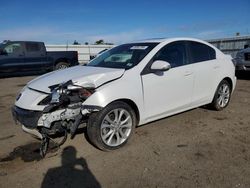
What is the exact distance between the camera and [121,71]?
4.35 metres

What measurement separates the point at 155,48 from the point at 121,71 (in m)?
0.87

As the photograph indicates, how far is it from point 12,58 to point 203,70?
11725 mm

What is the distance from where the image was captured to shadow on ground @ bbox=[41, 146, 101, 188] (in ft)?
10.9

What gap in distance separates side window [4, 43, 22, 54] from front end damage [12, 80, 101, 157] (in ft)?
38.4

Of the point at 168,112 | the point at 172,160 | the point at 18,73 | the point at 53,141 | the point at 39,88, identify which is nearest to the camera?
the point at 172,160

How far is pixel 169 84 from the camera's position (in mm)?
4809

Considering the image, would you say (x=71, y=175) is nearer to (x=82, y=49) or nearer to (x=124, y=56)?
(x=124, y=56)

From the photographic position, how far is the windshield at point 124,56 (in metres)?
4.72

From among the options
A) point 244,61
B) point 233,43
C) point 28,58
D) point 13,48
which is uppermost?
point 13,48

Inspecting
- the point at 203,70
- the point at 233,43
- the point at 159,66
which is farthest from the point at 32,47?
the point at 159,66

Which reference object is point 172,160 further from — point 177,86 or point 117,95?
point 177,86

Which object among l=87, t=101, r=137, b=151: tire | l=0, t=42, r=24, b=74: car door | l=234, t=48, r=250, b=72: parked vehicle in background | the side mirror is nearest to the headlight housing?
l=87, t=101, r=137, b=151: tire

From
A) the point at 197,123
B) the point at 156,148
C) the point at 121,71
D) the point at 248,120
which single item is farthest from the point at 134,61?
the point at 248,120

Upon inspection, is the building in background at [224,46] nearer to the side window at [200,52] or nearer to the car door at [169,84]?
the side window at [200,52]
